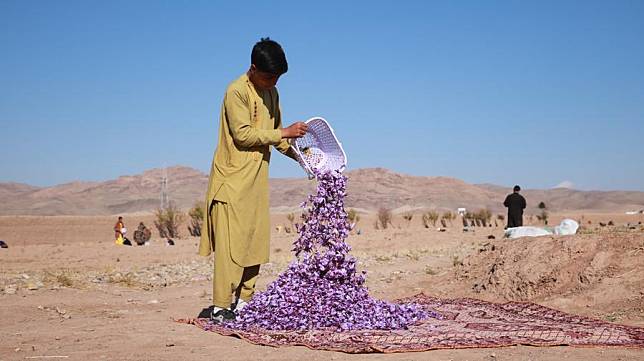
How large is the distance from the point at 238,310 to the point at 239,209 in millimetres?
898

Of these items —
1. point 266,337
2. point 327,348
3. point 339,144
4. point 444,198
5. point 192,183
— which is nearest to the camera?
point 327,348

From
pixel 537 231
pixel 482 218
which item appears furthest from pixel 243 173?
pixel 482 218

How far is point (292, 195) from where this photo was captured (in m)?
80.3

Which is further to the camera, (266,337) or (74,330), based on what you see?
(74,330)

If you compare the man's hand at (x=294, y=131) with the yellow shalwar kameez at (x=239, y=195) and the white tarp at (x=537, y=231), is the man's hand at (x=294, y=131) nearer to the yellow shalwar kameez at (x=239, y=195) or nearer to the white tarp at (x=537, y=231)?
the yellow shalwar kameez at (x=239, y=195)

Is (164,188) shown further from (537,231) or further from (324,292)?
(324,292)

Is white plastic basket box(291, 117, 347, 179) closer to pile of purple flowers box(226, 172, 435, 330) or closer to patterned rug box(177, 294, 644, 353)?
pile of purple flowers box(226, 172, 435, 330)

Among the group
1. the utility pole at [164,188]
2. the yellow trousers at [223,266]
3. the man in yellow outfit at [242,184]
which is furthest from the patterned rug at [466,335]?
the utility pole at [164,188]

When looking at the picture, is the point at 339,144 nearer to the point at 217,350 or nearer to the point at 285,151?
the point at 285,151

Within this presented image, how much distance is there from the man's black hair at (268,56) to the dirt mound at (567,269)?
4.08m

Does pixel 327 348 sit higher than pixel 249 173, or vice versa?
pixel 249 173

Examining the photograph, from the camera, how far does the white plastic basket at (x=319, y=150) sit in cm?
687

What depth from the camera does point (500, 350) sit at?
17.2 ft

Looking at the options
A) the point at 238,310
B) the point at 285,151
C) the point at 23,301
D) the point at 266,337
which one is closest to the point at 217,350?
the point at 266,337
